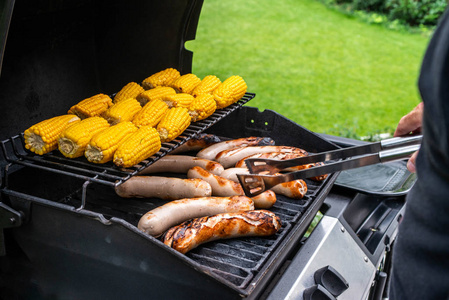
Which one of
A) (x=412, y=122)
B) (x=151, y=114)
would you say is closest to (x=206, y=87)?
(x=151, y=114)

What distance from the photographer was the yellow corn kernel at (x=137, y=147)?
1.98 metres

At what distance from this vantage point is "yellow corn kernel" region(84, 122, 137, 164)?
2.01 metres

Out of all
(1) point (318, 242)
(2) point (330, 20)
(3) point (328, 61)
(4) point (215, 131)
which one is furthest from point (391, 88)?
(1) point (318, 242)

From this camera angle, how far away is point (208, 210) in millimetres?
2201

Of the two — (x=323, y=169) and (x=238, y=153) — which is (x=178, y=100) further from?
(x=323, y=169)

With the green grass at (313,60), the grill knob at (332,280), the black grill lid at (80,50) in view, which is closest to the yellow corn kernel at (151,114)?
the black grill lid at (80,50)

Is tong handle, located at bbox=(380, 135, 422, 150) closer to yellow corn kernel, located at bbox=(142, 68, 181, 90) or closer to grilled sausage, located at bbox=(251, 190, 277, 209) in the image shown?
grilled sausage, located at bbox=(251, 190, 277, 209)

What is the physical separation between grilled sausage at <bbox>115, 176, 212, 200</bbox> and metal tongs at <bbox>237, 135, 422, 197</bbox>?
0.87 ft

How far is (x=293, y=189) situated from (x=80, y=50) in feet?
4.99

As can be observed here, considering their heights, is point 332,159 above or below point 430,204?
below

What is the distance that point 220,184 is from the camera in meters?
2.43

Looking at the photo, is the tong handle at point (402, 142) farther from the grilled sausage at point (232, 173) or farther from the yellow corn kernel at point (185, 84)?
the yellow corn kernel at point (185, 84)

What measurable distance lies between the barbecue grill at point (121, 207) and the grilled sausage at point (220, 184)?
0.24 m

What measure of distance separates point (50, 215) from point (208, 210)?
71 centimetres
